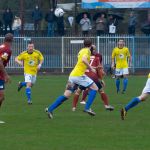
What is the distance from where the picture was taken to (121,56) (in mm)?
29266

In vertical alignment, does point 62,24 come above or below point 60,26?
above

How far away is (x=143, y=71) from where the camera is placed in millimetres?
43188

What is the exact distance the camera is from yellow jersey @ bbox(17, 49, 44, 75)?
79.9ft

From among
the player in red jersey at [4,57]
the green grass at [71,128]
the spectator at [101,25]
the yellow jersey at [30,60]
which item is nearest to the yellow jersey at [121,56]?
the green grass at [71,128]

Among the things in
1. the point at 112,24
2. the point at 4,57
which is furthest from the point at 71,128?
the point at 112,24

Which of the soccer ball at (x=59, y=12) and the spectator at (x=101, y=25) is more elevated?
the soccer ball at (x=59, y=12)

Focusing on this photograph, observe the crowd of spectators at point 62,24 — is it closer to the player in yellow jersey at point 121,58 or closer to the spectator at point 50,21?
the spectator at point 50,21

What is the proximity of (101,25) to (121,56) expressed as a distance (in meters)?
16.9

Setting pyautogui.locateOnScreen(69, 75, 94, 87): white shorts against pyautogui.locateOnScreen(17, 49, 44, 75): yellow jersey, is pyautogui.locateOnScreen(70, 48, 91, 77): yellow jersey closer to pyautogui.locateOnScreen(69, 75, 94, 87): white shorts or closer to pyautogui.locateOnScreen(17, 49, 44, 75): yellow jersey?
pyautogui.locateOnScreen(69, 75, 94, 87): white shorts

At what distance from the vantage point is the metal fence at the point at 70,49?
43125 mm

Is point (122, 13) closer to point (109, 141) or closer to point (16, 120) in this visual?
point (16, 120)

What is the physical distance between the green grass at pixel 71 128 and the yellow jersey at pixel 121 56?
16.6 feet

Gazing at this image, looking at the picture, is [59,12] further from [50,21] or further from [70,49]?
[70,49]

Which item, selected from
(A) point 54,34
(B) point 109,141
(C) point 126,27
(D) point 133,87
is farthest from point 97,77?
(C) point 126,27
